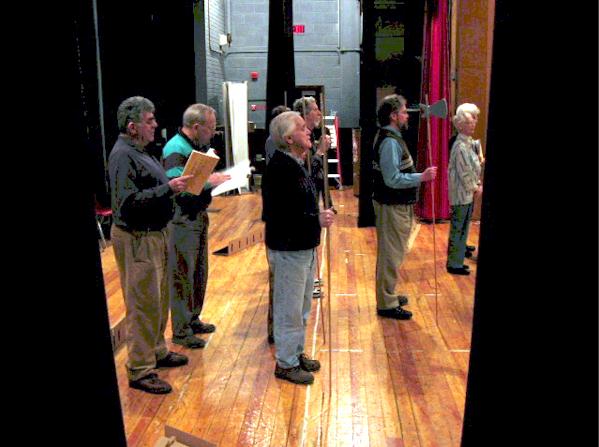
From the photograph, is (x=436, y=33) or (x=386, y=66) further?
(x=386, y=66)

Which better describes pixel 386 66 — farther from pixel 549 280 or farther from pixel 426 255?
pixel 549 280

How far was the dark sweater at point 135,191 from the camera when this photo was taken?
310 cm

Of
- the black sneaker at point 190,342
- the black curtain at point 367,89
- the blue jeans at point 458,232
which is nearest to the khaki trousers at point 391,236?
the blue jeans at point 458,232

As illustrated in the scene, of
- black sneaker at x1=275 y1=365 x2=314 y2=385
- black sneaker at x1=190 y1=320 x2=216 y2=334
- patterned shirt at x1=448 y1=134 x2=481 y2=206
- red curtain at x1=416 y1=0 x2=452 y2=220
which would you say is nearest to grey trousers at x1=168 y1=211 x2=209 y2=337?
Result: black sneaker at x1=190 y1=320 x2=216 y2=334

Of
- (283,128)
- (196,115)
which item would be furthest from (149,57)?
(283,128)

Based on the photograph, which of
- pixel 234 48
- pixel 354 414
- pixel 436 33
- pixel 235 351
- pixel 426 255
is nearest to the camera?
pixel 354 414

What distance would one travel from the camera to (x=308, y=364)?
12.0 feet

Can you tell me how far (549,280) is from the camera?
0.74 m

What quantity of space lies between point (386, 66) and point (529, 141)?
9.14 metres

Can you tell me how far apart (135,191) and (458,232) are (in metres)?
3.34

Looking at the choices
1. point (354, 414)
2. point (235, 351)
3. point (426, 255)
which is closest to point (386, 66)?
point (426, 255)

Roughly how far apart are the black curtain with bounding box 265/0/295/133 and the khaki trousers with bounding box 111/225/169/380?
11.3ft

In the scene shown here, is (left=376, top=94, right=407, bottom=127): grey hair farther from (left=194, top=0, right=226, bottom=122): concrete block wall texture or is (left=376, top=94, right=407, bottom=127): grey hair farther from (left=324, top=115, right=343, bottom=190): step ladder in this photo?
(left=324, top=115, right=343, bottom=190): step ladder

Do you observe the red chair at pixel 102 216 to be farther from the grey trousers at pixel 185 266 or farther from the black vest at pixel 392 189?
the black vest at pixel 392 189
